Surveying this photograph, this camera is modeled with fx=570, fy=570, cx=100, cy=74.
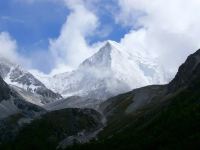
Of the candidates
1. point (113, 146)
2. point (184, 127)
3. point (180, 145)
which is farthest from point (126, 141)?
point (180, 145)

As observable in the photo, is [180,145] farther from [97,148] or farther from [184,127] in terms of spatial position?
[97,148]

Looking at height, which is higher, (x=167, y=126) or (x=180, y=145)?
(x=167, y=126)

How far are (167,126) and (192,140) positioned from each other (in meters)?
47.3

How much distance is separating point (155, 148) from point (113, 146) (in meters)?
29.7

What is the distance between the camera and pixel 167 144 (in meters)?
164

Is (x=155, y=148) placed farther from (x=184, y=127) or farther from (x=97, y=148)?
(x=97, y=148)

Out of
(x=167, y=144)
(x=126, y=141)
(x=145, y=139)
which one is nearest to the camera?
(x=167, y=144)

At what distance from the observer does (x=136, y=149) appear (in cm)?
17262

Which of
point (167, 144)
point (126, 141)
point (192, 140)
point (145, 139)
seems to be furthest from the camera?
point (126, 141)

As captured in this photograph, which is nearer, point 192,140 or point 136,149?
point 192,140

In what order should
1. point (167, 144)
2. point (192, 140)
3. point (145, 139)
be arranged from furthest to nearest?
point (145, 139) → point (167, 144) → point (192, 140)

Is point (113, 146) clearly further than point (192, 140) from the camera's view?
Yes

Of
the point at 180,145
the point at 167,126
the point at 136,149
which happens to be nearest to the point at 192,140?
the point at 180,145

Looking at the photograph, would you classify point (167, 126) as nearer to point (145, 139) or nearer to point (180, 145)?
point (145, 139)
